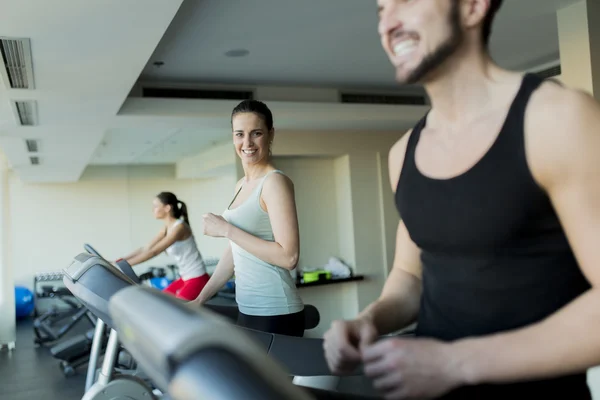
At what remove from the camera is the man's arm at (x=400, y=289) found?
2.52ft

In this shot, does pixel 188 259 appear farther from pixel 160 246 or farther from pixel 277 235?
pixel 277 235

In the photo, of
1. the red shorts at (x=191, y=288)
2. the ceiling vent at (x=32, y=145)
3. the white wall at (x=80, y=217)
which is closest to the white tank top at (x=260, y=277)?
the red shorts at (x=191, y=288)

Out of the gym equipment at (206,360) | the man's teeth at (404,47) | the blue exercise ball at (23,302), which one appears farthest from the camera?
the blue exercise ball at (23,302)

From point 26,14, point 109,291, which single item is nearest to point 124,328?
point 109,291

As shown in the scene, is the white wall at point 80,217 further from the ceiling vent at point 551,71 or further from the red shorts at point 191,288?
the ceiling vent at point 551,71

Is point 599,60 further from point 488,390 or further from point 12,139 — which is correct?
point 12,139

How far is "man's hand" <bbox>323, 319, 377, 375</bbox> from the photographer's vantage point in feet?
2.08

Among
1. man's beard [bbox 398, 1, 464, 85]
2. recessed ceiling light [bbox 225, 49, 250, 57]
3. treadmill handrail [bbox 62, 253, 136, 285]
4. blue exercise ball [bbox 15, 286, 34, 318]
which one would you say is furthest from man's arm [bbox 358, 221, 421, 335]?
blue exercise ball [bbox 15, 286, 34, 318]

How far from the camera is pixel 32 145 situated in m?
5.48

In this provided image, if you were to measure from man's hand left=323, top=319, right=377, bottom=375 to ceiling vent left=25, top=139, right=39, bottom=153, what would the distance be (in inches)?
203

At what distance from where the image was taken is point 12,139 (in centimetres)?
504

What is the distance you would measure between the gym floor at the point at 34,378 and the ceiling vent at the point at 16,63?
2.28m

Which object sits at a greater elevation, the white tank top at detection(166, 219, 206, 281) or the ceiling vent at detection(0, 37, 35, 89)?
the ceiling vent at detection(0, 37, 35, 89)

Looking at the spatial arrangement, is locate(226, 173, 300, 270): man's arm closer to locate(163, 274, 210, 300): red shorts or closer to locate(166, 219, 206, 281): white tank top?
locate(163, 274, 210, 300): red shorts
